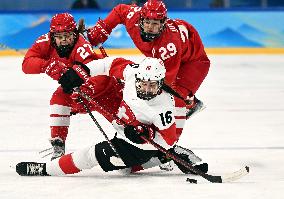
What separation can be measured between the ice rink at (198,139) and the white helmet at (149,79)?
0.39m

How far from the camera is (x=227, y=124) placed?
5.50 meters

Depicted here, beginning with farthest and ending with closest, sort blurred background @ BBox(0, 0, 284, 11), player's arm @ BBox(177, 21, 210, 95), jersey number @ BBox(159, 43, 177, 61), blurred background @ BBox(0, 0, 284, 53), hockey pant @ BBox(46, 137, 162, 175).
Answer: blurred background @ BBox(0, 0, 284, 11)
blurred background @ BBox(0, 0, 284, 53)
player's arm @ BBox(177, 21, 210, 95)
jersey number @ BBox(159, 43, 177, 61)
hockey pant @ BBox(46, 137, 162, 175)

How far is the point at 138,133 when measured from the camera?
3631 millimetres

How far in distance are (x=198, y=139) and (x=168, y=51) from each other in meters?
0.88

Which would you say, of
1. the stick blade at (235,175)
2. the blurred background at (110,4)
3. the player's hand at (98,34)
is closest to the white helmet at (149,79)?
the stick blade at (235,175)

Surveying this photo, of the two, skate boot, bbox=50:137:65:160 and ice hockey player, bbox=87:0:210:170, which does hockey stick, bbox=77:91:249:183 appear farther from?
skate boot, bbox=50:137:65:160

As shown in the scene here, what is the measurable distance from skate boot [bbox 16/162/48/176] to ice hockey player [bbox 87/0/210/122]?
77 cm

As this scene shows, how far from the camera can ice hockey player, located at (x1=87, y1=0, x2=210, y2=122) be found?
13.7 feet

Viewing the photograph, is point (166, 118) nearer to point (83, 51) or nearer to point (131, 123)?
point (131, 123)

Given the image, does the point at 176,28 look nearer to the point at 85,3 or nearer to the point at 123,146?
the point at 123,146

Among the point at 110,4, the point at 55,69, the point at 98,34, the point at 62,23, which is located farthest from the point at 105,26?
the point at 110,4

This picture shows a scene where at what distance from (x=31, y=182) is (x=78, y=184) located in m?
0.21

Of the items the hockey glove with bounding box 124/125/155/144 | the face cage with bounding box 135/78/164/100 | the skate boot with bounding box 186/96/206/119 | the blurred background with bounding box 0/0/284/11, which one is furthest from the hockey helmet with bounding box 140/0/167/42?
the blurred background with bounding box 0/0/284/11

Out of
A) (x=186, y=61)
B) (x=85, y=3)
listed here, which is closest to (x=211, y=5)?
(x=85, y=3)
